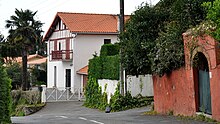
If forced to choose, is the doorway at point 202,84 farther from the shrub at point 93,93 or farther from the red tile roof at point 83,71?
the red tile roof at point 83,71

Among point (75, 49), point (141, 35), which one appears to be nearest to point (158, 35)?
point (141, 35)

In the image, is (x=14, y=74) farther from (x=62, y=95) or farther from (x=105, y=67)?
(x=105, y=67)

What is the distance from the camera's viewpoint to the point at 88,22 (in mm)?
48750

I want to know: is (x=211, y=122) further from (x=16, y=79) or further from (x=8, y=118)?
(x=16, y=79)

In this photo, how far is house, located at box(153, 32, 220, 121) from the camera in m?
16.1

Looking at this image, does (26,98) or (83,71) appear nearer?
(26,98)

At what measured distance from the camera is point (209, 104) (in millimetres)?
17297

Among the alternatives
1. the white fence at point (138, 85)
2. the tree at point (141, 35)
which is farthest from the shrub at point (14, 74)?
the tree at point (141, 35)

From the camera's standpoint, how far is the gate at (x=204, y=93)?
1736cm

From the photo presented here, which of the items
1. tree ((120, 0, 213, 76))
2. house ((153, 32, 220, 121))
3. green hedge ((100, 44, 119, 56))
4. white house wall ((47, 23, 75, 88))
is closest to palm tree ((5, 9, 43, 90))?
white house wall ((47, 23, 75, 88))

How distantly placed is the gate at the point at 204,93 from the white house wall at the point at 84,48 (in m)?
29.0

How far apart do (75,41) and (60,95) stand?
688 cm

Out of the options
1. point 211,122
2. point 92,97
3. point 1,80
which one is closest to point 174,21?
point 211,122

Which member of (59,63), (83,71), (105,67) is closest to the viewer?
(105,67)
